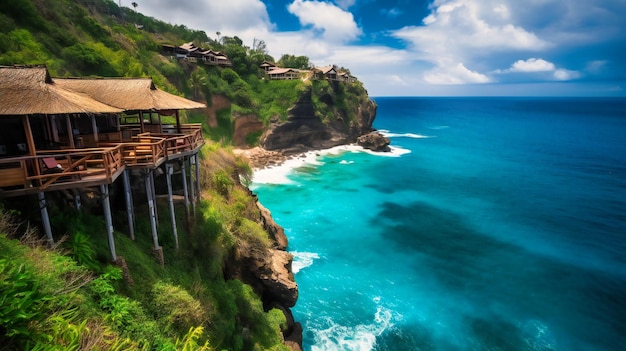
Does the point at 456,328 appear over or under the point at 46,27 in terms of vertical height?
under

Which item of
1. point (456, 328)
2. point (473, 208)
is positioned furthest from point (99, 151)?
point (473, 208)

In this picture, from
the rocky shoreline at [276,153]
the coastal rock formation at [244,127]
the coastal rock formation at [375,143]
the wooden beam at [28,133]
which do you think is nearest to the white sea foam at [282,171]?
the rocky shoreline at [276,153]

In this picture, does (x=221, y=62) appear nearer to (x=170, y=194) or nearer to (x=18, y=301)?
(x=170, y=194)

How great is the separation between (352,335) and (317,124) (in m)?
63.6

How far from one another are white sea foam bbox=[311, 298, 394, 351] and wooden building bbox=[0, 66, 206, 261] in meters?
13.8

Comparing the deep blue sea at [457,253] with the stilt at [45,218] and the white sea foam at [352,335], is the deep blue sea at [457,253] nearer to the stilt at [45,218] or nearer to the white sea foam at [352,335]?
the white sea foam at [352,335]

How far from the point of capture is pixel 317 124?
268ft

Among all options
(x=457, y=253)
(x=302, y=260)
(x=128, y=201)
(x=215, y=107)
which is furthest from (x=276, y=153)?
(x=128, y=201)

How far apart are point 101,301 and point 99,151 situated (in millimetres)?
5191

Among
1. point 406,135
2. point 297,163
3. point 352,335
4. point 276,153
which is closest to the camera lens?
point 352,335

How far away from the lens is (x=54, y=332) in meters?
7.19

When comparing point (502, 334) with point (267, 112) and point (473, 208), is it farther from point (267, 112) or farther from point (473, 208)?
point (267, 112)

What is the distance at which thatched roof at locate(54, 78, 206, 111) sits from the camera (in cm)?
1570

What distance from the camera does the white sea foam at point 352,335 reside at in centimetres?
2238
